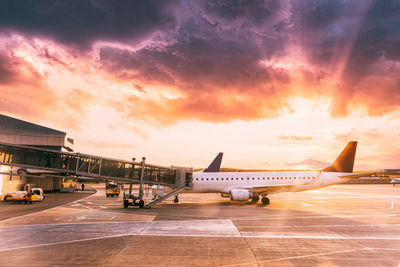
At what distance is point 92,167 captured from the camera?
26.4 meters

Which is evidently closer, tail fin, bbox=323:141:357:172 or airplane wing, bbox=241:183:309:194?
airplane wing, bbox=241:183:309:194

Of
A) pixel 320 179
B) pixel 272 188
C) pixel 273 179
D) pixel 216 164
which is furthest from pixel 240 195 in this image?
pixel 216 164

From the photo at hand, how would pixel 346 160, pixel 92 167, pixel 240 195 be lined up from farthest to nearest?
pixel 346 160 < pixel 240 195 < pixel 92 167

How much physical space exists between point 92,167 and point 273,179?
22447mm

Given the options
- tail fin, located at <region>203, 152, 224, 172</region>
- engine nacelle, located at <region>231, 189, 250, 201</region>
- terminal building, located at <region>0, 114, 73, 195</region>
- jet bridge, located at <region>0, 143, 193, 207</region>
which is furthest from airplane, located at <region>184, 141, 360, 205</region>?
terminal building, located at <region>0, 114, 73, 195</region>

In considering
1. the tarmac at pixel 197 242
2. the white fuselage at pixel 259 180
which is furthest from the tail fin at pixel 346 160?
the tarmac at pixel 197 242

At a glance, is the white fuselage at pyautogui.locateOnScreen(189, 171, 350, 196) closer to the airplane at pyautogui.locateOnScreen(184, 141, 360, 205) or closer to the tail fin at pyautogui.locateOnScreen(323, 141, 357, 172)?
the airplane at pyautogui.locateOnScreen(184, 141, 360, 205)

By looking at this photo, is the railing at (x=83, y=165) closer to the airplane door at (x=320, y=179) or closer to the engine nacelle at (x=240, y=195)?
the engine nacelle at (x=240, y=195)

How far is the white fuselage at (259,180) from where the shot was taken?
111 feet

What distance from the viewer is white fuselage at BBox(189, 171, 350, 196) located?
33.7 metres

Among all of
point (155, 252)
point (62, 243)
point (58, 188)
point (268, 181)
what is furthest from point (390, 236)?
point (58, 188)

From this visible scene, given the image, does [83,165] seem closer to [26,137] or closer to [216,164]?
[216,164]

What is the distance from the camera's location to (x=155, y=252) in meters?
11.5

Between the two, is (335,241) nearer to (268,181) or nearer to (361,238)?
(361,238)
